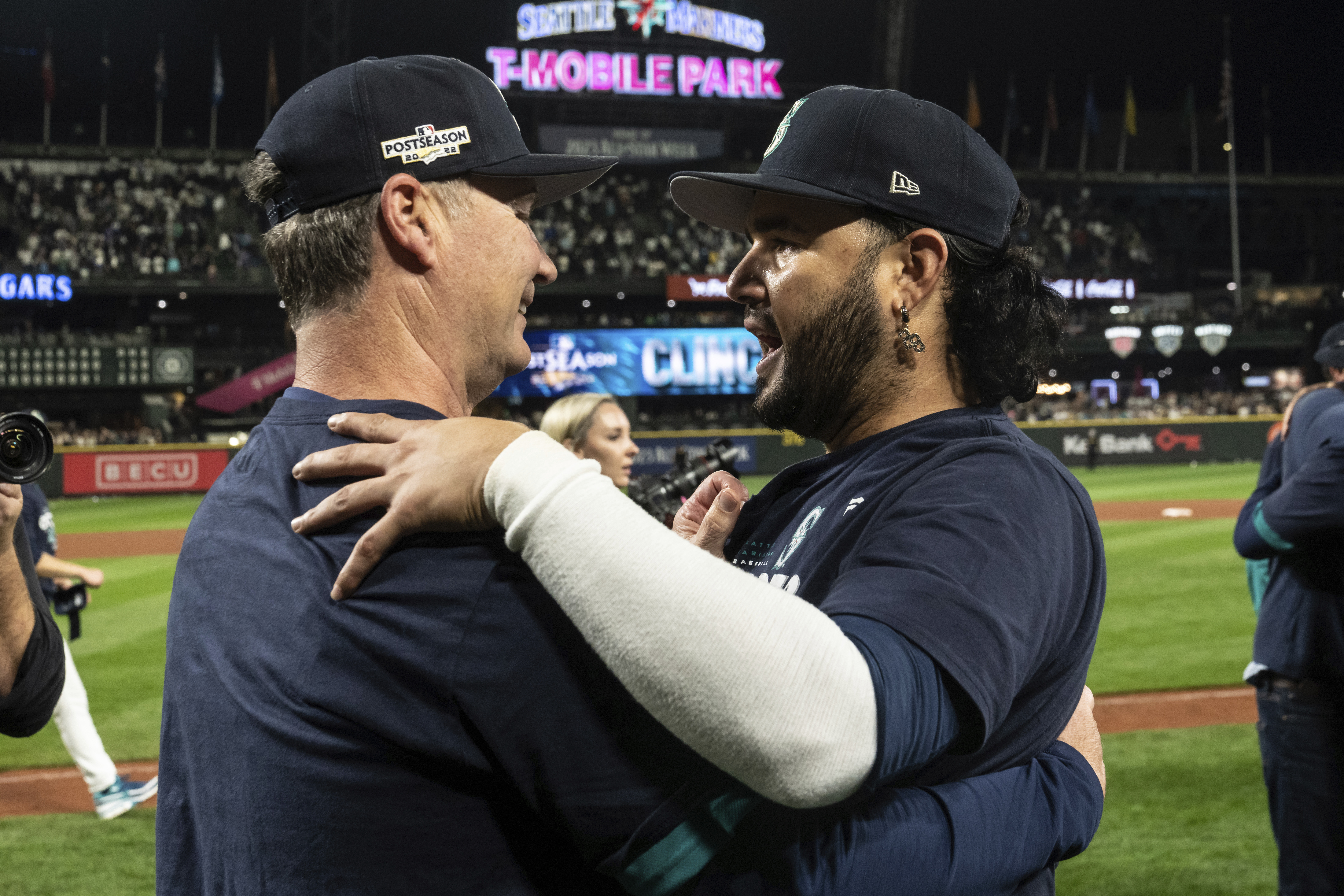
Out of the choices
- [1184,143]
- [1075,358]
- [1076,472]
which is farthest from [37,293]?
[1184,143]

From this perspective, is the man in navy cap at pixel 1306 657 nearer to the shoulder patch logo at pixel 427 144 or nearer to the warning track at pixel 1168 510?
the shoulder patch logo at pixel 427 144

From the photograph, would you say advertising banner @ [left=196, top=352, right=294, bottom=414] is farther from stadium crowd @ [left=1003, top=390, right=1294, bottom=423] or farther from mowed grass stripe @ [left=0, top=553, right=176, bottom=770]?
stadium crowd @ [left=1003, top=390, right=1294, bottom=423]

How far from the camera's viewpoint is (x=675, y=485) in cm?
572

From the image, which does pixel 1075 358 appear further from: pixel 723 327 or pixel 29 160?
pixel 29 160

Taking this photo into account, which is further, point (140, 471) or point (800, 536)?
point (140, 471)

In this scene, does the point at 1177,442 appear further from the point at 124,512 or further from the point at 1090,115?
the point at 124,512

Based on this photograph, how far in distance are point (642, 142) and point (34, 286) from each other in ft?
73.9

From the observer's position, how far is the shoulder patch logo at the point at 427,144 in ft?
5.75

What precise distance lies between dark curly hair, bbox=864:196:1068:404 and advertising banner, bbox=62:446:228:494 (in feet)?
85.2

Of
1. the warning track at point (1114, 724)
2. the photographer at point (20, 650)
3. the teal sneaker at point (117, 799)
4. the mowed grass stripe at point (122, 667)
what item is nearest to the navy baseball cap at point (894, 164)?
the photographer at point (20, 650)

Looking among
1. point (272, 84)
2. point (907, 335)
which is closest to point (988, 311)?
point (907, 335)

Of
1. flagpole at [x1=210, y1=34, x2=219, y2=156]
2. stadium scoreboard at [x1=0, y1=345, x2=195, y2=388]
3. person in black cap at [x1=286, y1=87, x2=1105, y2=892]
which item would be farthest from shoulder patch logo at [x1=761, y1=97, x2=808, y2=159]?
flagpole at [x1=210, y1=34, x2=219, y2=156]

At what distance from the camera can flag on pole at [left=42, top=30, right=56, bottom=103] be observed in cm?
3941

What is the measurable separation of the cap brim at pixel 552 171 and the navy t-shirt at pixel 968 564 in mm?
775
